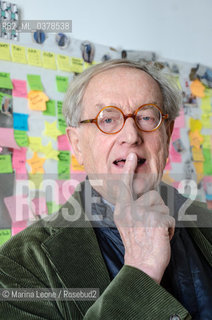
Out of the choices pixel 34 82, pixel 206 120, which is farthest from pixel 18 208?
pixel 206 120

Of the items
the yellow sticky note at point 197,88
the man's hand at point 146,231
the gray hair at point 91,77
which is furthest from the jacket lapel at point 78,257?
the yellow sticky note at point 197,88

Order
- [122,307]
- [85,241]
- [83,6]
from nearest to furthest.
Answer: [122,307] < [85,241] < [83,6]

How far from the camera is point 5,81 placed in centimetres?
150

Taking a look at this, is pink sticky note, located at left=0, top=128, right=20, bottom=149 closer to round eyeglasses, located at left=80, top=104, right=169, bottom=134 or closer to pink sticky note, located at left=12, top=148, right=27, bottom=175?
pink sticky note, located at left=12, top=148, right=27, bottom=175

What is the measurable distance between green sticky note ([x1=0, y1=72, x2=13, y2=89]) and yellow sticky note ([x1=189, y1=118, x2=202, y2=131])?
1.12 meters

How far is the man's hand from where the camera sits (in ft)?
2.74

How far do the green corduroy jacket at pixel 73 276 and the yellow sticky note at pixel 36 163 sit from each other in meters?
0.46

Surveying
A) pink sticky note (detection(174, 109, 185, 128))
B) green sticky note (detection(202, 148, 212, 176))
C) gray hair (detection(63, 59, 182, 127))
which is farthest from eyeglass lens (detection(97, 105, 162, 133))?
green sticky note (detection(202, 148, 212, 176))

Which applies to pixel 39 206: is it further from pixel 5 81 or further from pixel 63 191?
pixel 5 81

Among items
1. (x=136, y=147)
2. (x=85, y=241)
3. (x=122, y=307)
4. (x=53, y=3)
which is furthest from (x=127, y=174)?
(x=53, y=3)

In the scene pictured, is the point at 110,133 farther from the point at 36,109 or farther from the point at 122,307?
the point at 36,109

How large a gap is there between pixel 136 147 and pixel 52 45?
86cm

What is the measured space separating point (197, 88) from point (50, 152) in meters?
1.09

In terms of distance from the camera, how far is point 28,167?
1.54 metres
